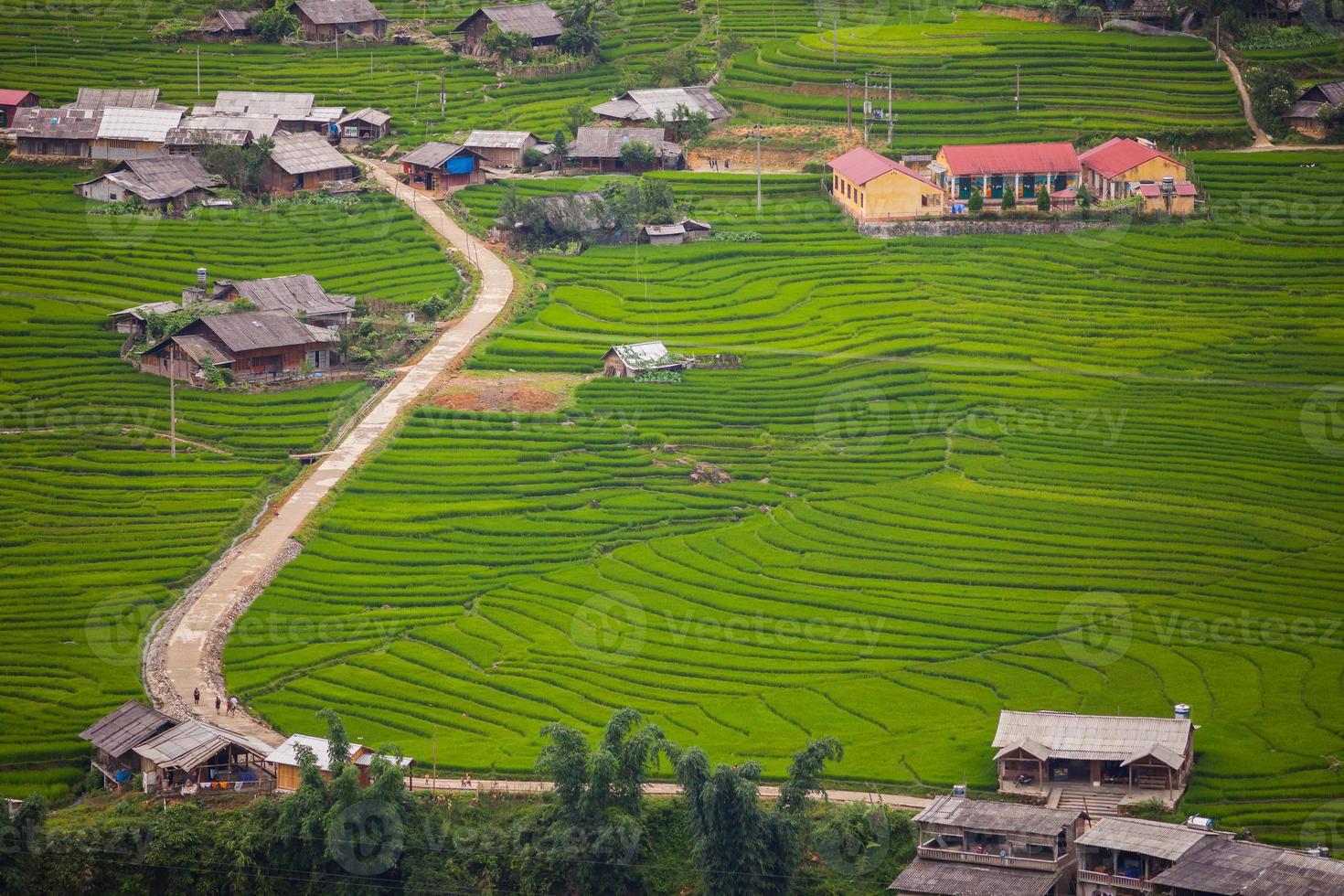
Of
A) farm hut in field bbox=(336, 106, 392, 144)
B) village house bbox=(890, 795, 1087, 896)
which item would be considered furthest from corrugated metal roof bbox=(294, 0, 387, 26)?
village house bbox=(890, 795, 1087, 896)

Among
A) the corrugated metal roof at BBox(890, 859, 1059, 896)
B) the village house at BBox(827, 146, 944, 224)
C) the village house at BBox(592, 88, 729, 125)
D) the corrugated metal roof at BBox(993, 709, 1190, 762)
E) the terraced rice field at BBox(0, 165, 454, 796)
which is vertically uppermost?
the village house at BBox(592, 88, 729, 125)

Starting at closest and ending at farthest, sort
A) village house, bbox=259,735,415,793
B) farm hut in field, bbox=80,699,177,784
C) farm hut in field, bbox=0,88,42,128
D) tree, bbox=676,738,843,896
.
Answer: tree, bbox=676,738,843,896
village house, bbox=259,735,415,793
farm hut in field, bbox=80,699,177,784
farm hut in field, bbox=0,88,42,128

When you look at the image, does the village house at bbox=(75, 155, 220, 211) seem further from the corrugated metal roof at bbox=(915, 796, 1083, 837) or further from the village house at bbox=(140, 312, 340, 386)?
the corrugated metal roof at bbox=(915, 796, 1083, 837)

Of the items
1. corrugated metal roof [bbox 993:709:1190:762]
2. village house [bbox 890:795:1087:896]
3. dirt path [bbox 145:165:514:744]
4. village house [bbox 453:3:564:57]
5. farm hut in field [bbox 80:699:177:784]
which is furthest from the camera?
village house [bbox 453:3:564:57]

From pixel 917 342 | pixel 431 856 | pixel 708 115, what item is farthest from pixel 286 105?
pixel 431 856

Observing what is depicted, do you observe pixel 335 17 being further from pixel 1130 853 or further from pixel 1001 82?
pixel 1130 853

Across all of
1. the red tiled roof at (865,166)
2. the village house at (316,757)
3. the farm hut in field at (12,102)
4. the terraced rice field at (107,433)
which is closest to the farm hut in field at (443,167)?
the terraced rice field at (107,433)

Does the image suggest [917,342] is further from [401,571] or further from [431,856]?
[431,856]

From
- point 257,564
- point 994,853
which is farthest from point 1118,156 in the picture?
point 994,853
